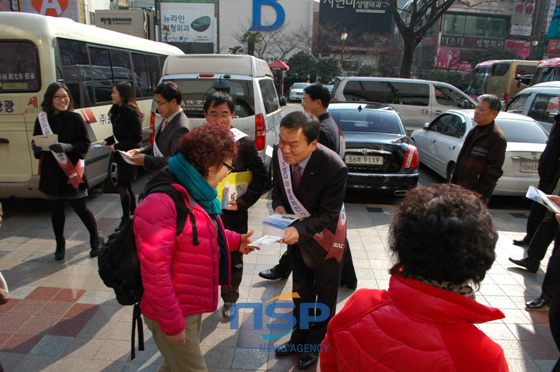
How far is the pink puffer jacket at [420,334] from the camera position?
1.13m

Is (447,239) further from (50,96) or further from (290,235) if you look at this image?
(50,96)

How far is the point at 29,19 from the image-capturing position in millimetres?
5188

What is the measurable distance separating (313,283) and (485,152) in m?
2.37

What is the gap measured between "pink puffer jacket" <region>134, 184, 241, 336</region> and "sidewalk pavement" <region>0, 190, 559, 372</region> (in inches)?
43.8

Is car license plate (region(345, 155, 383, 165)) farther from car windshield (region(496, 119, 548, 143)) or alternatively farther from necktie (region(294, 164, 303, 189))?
necktie (region(294, 164, 303, 189))

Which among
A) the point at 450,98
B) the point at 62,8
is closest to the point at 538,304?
the point at 450,98

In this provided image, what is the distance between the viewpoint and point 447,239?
117 cm

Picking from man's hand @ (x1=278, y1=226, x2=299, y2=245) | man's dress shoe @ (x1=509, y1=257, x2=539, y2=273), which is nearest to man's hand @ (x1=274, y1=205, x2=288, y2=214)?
man's hand @ (x1=278, y1=226, x2=299, y2=245)

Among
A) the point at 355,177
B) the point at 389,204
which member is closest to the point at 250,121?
the point at 355,177

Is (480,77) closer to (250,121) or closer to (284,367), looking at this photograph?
(250,121)

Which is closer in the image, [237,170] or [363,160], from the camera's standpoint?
[237,170]

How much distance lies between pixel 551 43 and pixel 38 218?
152 ft

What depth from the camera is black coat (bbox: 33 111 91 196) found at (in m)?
4.04

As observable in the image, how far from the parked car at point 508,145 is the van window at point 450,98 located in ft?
13.3
